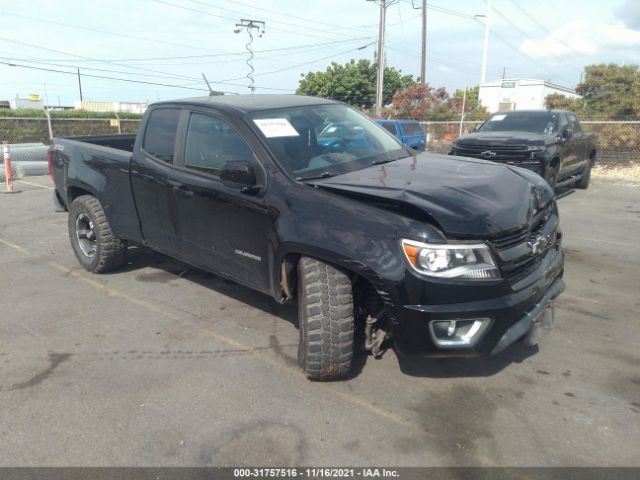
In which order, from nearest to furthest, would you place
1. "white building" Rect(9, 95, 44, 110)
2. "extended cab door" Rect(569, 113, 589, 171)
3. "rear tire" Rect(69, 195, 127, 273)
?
"rear tire" Rect(69, 195, 127, 273), "extended cab door" Rect(569, 113, 589, 171), "white building" Rect(9, 95, 44, 110)

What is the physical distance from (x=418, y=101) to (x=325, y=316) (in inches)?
1036

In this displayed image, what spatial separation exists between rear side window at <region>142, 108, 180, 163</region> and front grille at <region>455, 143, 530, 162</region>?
6449mm

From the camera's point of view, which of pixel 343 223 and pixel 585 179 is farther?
pixel 585 179

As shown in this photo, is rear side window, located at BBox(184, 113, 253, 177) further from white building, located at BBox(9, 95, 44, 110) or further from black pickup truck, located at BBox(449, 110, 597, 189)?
white building, located at BBox(9, 95, 44, 110)

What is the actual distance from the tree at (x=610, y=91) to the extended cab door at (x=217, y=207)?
1867 cm

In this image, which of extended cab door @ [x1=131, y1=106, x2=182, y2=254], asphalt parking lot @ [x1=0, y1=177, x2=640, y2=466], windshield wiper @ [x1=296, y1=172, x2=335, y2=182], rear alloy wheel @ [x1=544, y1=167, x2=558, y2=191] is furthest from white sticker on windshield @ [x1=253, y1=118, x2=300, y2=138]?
rear alloy wheel @ [x1=544, y1=167, x2=558, y2=191]

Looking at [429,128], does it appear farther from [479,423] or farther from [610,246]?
[479,423]

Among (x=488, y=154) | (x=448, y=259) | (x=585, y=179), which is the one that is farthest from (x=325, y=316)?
(x=585, y=179)

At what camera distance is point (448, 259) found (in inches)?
108

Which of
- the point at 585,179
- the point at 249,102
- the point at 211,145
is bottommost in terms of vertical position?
the point at 585,179

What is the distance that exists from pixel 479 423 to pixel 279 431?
3.69 feet

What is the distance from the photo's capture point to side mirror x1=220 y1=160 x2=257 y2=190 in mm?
3367

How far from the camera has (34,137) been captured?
2011 centimetres

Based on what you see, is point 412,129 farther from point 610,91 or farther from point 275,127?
point 275,127
